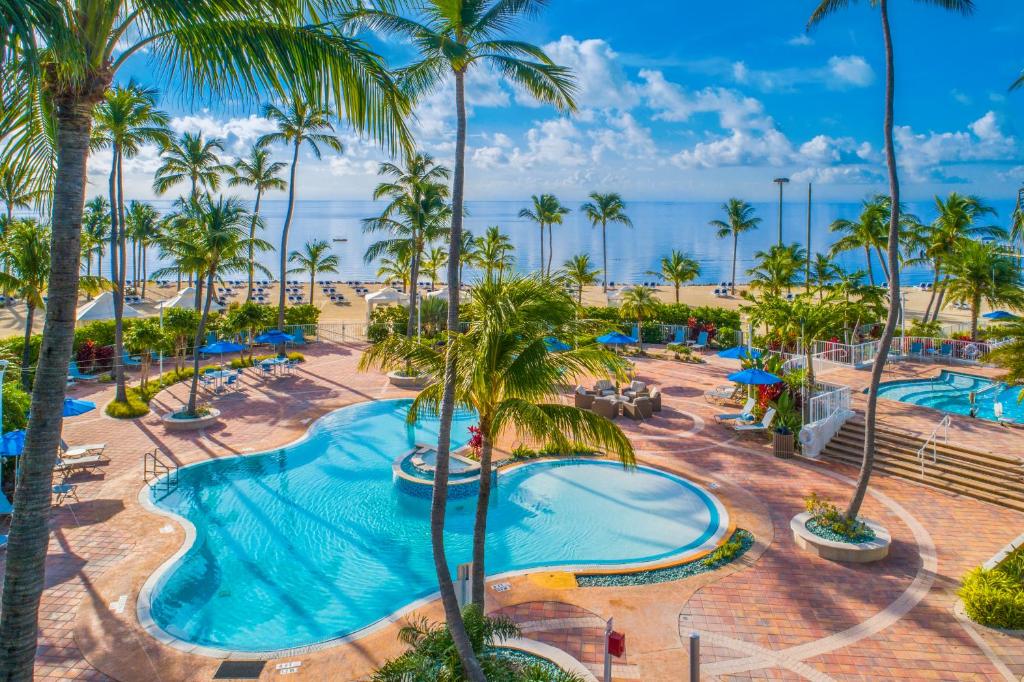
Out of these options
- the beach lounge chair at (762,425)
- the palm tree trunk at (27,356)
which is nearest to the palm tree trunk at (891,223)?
the beach lounge chair at (762,425)

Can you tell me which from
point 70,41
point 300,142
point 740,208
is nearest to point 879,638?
point 70,41

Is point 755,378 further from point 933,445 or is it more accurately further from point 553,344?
point 553,344

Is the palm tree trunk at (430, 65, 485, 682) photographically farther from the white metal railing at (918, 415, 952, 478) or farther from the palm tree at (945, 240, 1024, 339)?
the palm tree at (945, 240, 1024, 339)

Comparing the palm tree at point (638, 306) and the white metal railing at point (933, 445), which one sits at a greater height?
the palm tree at point (638, 306)

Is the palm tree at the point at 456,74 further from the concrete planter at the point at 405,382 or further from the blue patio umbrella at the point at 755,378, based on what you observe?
the concrete planter at the point at 405,382

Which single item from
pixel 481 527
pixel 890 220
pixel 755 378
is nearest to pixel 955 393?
pixel 755 378

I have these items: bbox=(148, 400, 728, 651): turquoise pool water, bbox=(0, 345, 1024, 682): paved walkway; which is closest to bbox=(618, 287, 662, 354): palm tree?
bbox=(148, 400, 728, 651): turquoise pool water

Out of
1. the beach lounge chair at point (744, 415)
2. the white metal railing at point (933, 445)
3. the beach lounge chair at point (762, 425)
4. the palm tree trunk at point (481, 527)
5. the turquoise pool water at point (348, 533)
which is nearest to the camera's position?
the palm tree trunk at point (481, 527)
